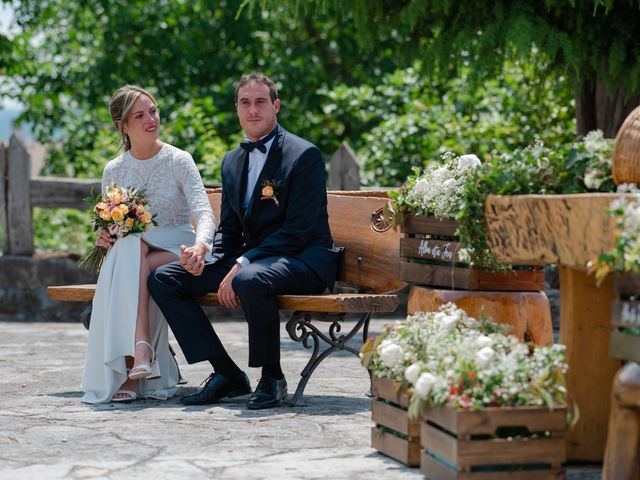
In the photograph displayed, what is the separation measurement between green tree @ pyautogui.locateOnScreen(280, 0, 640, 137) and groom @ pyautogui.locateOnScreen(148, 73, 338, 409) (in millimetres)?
2268

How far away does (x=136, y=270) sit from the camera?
694 cm

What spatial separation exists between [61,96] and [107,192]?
10.7 meters

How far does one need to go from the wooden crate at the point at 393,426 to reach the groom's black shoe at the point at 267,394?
1.22 metres

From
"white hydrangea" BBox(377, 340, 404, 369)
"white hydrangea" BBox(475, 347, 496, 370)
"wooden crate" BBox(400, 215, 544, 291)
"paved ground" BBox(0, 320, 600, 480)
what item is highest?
"wooden crate" BBox(400, 215, 544, 291)

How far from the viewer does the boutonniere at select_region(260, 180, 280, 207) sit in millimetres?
6750

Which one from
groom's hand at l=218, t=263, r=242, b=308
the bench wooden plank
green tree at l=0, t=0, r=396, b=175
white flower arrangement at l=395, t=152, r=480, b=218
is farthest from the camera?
green tree at l=0, t=0, r=396, b=175

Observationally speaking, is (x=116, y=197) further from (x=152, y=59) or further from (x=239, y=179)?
(x=152, y=59)

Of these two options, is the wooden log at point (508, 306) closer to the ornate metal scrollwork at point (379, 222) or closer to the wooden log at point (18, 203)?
the ornate metal scrollwork at point (379, 222)

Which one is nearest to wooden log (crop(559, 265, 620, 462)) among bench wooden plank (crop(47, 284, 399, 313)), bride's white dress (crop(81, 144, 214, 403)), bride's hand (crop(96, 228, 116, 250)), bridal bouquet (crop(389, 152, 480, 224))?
bridal bouquet (crop(389, 152, 480, 224))

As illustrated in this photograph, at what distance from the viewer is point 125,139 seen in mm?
7316

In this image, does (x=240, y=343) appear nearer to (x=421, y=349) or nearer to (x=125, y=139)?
(x=125, y=139)

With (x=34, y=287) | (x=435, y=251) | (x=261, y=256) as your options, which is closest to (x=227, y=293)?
(x=261, y=256)

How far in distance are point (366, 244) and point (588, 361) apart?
2.25 m

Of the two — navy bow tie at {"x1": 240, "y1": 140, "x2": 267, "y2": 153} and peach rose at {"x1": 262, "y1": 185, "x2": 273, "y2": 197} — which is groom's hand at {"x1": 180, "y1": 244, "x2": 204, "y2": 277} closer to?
peach rose at {"x1": 262, "y1": 185, "x2": 273, "y2": 197}
